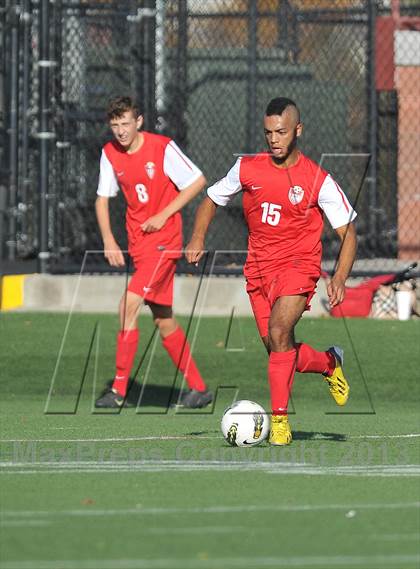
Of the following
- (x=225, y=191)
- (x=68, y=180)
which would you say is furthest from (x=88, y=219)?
(x=225, y=191)

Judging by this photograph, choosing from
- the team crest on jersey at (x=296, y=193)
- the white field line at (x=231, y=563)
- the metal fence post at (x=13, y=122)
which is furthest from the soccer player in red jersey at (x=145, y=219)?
the white field line at (x=231, y=563)

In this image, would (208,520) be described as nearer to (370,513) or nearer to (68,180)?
(370,513)

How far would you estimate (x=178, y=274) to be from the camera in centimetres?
1507

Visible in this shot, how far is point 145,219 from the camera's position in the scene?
11547 mm

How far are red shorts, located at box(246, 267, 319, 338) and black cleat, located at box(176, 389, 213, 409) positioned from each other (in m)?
2.53

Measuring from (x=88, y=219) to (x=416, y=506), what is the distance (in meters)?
9.27

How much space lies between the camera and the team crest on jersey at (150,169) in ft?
37.7

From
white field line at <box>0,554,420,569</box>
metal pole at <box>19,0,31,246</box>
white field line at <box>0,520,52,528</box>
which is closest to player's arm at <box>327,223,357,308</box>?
white field line at <box>0,520,52,528</box>

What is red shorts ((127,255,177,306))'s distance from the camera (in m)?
11.5

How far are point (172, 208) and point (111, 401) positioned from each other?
147 centimetres

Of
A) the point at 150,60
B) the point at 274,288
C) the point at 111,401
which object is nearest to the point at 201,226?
the point at 274,288

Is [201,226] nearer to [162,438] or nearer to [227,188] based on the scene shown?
[227,188]

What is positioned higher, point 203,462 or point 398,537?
point 398,537

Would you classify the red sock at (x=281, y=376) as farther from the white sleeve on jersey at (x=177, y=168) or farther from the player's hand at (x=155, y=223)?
the white sleeve on jersey at (x=177, y=168)
